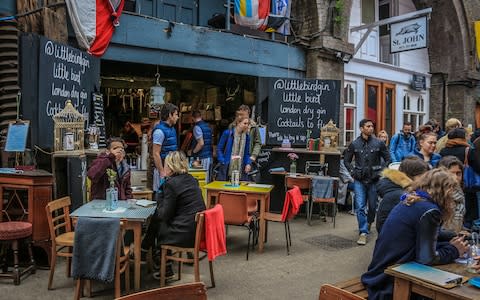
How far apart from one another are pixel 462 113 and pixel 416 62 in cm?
231

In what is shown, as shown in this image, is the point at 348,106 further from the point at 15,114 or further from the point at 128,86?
the point at 15,114

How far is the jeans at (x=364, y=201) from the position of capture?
6.82 metres

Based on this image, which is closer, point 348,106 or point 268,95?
point 268,95

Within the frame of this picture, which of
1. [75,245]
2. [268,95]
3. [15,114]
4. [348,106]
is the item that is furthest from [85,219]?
[348,106]

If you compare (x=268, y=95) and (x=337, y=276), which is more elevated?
(x=268, y=95)

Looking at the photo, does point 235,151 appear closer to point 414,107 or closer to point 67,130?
point 67,130

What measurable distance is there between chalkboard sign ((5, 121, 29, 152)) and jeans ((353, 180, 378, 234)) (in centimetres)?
484

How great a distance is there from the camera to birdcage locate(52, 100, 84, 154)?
5.93m

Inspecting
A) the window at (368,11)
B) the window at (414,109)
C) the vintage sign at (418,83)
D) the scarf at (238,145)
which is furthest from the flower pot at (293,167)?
the vintage sign at (418,83)

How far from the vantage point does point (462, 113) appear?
14.7 m

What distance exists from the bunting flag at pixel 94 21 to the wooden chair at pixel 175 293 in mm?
5947

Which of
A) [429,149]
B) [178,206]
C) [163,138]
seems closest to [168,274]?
[178,206]

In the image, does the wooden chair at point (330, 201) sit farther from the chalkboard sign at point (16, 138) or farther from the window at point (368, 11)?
the window at point (368, 11)

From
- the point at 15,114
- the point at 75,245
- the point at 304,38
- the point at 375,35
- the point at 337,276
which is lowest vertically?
the point at 337,276
